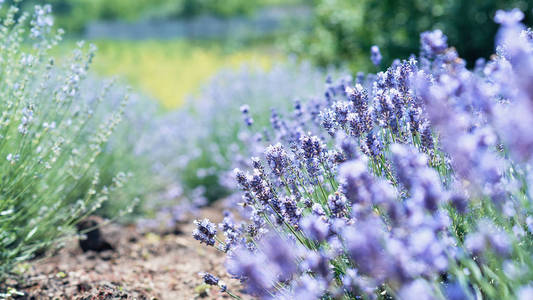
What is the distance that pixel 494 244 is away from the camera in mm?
1209

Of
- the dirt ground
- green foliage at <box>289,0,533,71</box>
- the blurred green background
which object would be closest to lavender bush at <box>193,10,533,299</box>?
the dirt ground

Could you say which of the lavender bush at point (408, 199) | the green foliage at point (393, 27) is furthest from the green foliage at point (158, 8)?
the lavender bush at point (408, 199)

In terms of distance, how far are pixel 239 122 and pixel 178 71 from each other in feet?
29.8

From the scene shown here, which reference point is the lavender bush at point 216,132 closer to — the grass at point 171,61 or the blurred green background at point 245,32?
the blurred green background at point 245,32

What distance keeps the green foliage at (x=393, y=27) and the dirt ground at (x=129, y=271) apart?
12.8 feet

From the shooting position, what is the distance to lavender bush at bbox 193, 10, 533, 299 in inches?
44.0

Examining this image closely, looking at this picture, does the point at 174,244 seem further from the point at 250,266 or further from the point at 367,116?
the point at 250,266

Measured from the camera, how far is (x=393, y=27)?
23.5 feet

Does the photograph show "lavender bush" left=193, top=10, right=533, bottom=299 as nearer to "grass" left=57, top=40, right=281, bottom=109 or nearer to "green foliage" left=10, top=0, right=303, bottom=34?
"grass" left=57, top=40, right=281, bottom=109

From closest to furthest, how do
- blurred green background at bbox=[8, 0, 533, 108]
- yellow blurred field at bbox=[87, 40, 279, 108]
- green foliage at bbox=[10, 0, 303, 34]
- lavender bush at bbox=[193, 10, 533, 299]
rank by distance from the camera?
lavender bush at bbox=[193, 10, 533, 299]
blurred green background at bbox=[8, 0, 533, 108]
yellow blurred field at bbox=[87, 40, 279, 108]
green foliage at bbox=[10, 0, 303, 34]

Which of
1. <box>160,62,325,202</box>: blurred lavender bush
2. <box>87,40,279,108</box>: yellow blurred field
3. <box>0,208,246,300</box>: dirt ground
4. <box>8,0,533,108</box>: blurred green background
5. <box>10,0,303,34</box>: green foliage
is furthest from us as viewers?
<box>10,0,303,34</box>: green foliage

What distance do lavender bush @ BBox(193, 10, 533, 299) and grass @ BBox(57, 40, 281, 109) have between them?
319 inches

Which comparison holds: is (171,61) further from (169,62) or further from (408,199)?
(408,199)

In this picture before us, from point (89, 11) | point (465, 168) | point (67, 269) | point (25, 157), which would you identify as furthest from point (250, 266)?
point (89, 11)
